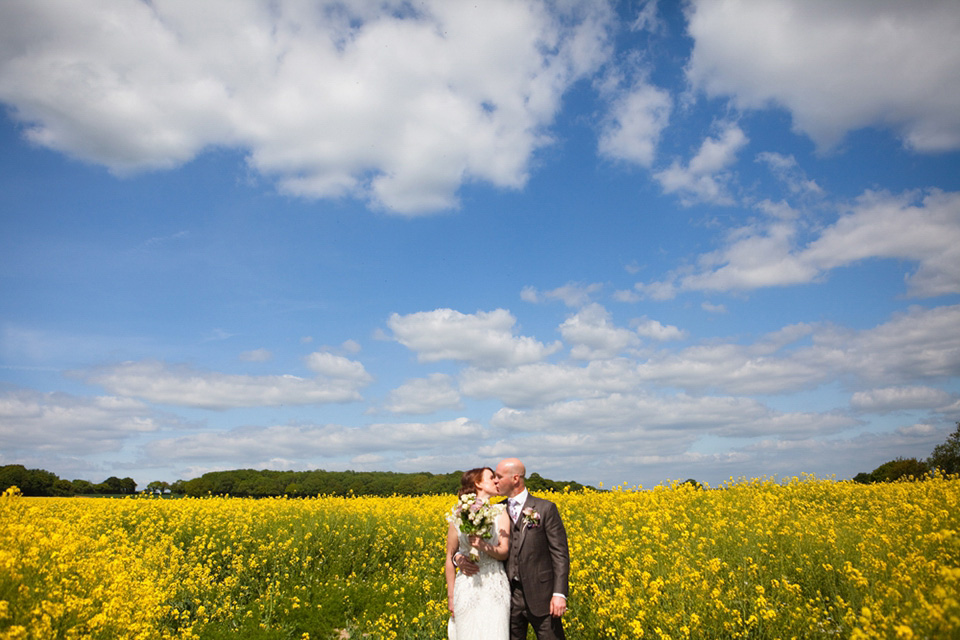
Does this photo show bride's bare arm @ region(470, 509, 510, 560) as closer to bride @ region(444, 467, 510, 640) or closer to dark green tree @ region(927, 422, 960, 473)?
bride @ region(444, 467, 510, 640)

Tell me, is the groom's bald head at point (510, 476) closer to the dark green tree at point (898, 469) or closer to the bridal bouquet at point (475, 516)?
the bridal bouquet at point (475, 516)

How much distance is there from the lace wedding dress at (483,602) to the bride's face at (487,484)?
302 mm

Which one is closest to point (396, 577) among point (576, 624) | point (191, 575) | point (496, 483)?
point (191, 575)

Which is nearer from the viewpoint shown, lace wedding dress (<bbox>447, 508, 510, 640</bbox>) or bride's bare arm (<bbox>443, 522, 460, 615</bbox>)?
lace wedding dress (<bbox>447, 508, 510, 640</bbox>)

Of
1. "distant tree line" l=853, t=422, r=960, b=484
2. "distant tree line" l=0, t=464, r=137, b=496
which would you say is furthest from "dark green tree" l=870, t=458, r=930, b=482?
"distant tree line" l=0, t=464, r=137, b=496

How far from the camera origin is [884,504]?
414 inches

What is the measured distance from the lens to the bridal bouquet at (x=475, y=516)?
472 cm

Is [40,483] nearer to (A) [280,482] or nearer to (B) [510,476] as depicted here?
(A) [280,482]

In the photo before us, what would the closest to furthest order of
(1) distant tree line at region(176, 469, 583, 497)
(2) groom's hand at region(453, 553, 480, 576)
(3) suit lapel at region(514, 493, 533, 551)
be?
(2) groom's hand at region(453, 553, 480, 576)
(3) suit lapel at region(514, 493, 533, 551)
(1) distant tree line at region(176, 469, 583, 497)

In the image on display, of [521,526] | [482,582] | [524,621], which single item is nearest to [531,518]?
[521,526]

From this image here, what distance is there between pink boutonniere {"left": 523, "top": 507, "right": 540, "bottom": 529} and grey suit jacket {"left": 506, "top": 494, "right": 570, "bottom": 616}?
0.03 meters

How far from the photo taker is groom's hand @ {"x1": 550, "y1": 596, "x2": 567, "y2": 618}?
5.00m

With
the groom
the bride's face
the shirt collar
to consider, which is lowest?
the groom

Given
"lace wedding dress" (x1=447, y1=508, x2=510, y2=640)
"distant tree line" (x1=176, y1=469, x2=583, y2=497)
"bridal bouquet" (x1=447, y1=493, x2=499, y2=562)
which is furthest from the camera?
"distant tree line" (x1=176, y1=469, x2=583, y2=497)
